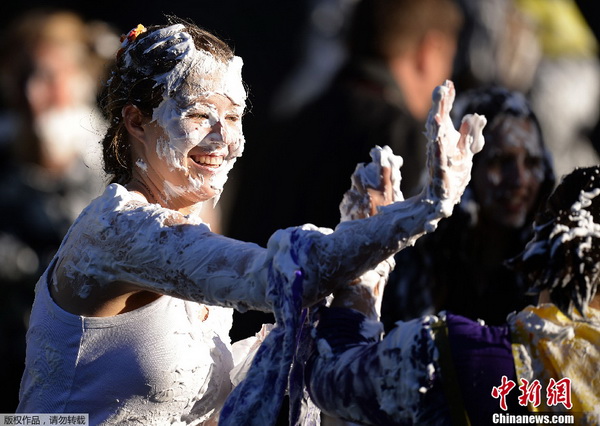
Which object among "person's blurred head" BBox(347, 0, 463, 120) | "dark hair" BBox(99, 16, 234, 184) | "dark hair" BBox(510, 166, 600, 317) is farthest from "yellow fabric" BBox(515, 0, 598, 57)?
"dark hair" BBox(510, 166, 600, 317)

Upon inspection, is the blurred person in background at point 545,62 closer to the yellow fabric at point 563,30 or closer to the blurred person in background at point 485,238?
the yellow fabric at point 563,30

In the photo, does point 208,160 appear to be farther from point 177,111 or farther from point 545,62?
point 545,62

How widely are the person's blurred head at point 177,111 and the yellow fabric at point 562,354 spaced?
81 cm

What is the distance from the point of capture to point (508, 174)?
3.60m

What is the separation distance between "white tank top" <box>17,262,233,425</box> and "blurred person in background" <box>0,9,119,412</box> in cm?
175

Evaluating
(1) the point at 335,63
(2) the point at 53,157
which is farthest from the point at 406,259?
(2) the point at 53,157

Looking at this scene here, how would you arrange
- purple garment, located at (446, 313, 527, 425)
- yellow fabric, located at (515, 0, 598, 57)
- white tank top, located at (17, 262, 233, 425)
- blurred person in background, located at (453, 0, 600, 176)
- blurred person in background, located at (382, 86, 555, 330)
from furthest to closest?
yellow fabric, located at (515, 0, 598, 57) < blurred person in background, located at (453, 0, 600, 176) < blurred person in background, located at (382, 86, 555, 330) < white tank top, located at (17, 262, 233, 425) < purple garment, located at (446, 313, 527, 425)

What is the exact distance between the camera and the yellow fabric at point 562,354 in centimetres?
157

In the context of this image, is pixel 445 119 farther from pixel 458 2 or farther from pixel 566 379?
pixel 458 2

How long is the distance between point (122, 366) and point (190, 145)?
53 cm

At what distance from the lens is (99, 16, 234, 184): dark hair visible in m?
1.99

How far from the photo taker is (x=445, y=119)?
157cm

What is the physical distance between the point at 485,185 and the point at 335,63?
850 mm

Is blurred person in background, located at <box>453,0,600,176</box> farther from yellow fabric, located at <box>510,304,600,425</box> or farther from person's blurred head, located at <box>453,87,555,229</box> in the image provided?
yellow fabric, located at <box>510,304,600,425</box>
